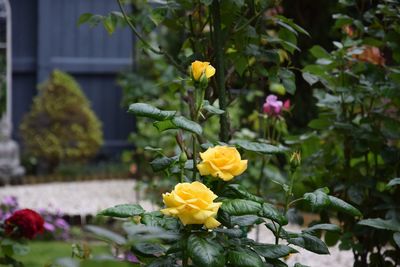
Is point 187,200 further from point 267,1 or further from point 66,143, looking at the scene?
point 66,143

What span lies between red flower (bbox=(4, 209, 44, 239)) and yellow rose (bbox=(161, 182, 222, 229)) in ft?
3.89

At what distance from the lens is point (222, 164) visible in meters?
1.47

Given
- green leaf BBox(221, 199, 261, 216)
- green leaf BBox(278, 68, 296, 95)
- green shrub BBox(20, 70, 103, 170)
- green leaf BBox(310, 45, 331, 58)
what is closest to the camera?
green leaf BBox(221, 199, 261, 216)

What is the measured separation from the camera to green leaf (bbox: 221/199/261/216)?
4.72 feet

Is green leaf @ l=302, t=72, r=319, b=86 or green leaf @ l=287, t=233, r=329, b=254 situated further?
green leaf @ l=302, t=72, r=319, b=86

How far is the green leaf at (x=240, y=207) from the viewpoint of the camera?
144 cm

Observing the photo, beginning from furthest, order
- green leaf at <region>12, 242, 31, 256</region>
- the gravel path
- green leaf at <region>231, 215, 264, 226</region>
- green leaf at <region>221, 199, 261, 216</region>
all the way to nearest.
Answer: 1. the gravel path
2. green leaf at <region>12, 242, 31, 256</region>
3. green leaf at <region>231, 215, 264, 226</region>
4. green leaf at <region>221, 199, 261, 216</region>

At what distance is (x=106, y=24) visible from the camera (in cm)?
243

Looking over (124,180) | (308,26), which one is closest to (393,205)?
(308,26)

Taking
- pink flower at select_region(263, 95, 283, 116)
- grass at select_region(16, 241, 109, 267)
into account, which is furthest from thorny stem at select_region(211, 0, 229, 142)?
grass at select_region(16, 241, 109, 267)

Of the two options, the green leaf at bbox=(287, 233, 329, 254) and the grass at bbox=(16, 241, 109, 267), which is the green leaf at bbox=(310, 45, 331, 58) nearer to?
the green leaf at bbox=(287, 233, 329, 254)

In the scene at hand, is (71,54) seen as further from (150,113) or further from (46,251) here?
(150,113)

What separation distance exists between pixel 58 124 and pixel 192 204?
8.49 metres

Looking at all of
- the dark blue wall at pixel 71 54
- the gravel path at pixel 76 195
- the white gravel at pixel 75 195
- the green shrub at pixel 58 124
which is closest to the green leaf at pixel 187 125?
the gravel path at pixel 76 195
